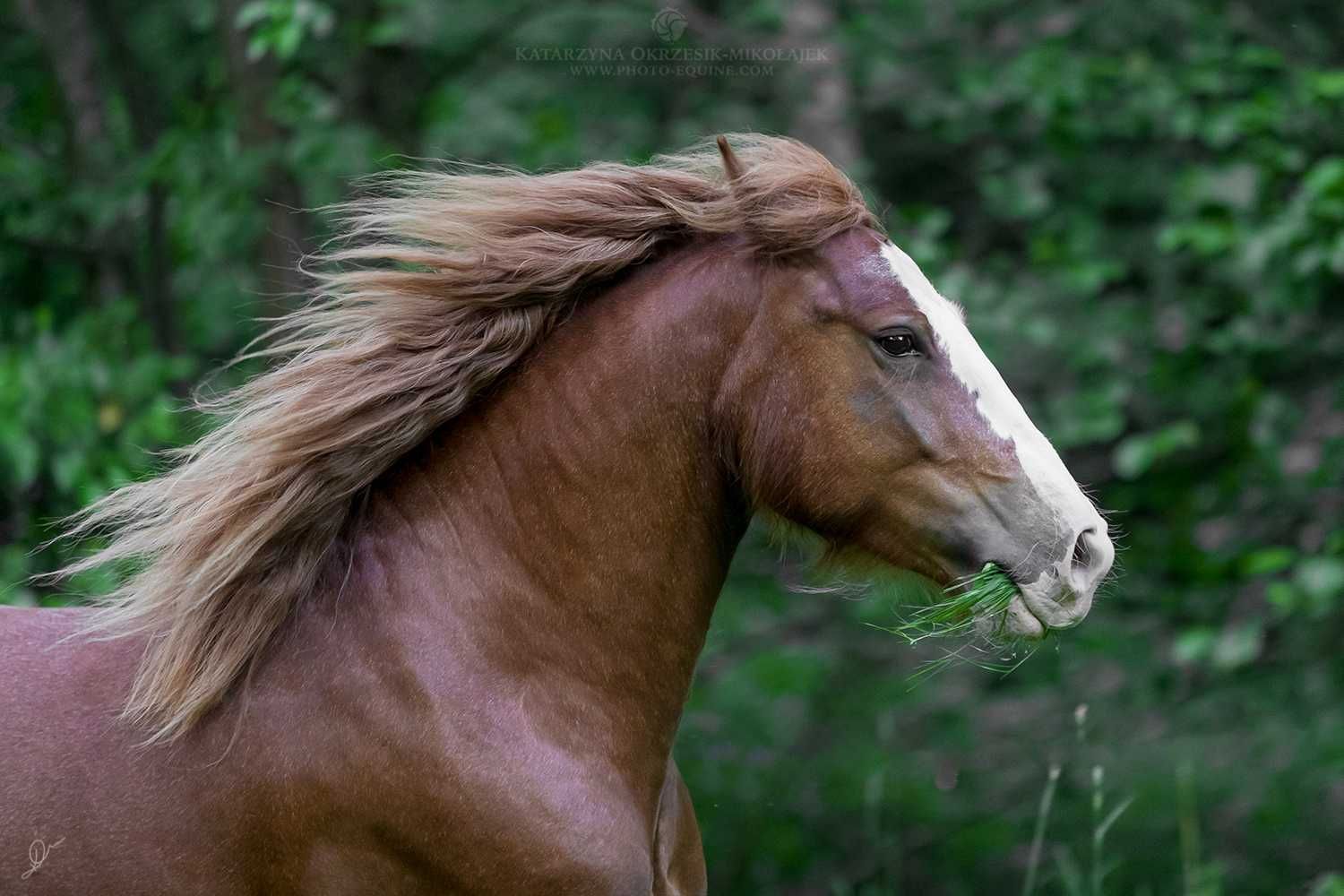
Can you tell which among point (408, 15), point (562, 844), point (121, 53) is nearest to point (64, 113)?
point (121, 53)

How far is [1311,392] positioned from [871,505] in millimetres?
3643

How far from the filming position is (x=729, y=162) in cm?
241

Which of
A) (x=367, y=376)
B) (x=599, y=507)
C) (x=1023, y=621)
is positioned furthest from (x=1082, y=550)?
(x=367, y=376)

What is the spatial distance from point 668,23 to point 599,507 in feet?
12.5

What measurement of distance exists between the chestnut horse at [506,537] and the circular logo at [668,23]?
340 centimetres

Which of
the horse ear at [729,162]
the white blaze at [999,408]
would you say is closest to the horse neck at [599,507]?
the horse ear at [729,162]

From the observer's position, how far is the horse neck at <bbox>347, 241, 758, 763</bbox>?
2285 mm

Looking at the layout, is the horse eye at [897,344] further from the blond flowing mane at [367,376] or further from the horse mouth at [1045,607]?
the horse mouth at [1045,607]

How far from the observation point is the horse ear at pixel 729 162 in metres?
2.39

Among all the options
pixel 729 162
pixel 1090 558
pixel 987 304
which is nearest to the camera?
pixel 1090 558

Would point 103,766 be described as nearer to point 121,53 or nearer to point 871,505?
point 871,505

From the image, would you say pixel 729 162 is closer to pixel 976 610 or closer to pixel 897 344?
pixel 897 344

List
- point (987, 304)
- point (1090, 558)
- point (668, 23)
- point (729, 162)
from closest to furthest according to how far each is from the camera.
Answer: point (1090, 558)
point (729, 162)
point (987, 304)
point (668, 23)

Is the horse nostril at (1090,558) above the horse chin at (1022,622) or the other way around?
above
